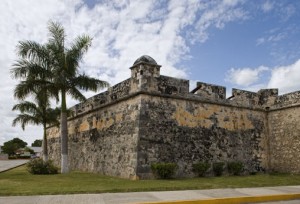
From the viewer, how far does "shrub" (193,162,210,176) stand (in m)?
12.4

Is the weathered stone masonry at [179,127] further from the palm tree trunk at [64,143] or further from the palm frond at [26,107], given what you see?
the palm frond at [26,107]

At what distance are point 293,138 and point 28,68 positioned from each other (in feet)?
40.6

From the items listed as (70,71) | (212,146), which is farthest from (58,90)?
(212,146)

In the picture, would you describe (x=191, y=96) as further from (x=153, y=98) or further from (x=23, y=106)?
(x=23, y=106)

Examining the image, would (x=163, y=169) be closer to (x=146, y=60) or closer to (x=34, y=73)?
(x=146, y=60)

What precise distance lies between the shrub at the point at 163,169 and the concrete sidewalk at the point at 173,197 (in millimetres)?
2830

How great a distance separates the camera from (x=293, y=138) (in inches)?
575

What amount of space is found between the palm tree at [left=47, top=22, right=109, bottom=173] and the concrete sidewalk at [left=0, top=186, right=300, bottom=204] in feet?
25.1

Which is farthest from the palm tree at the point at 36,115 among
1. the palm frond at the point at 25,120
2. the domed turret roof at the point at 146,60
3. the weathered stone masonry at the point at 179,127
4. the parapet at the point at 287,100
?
the parapet at the point at 287,100

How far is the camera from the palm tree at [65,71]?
1448 cm

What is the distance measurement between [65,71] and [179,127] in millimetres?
5899

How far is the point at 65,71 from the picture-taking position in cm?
1459

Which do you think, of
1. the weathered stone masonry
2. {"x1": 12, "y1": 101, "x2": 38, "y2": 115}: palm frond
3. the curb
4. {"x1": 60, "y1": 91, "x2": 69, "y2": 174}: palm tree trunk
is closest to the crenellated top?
the weathered stone masonry

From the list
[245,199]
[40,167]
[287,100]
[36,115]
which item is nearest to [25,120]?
[36,115]
